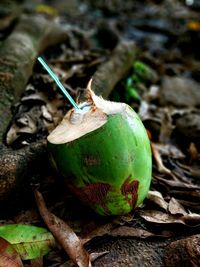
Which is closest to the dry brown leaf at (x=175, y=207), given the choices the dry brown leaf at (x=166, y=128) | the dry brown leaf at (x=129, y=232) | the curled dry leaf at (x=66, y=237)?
the dry brown leaf at (x=129, y=232)

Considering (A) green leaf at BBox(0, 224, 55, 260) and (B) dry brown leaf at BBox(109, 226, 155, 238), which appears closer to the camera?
(A) green leaf at BBox(0, 224, 55, 260)

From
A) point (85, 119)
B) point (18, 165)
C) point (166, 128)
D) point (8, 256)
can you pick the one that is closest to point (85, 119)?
point (85, 119)

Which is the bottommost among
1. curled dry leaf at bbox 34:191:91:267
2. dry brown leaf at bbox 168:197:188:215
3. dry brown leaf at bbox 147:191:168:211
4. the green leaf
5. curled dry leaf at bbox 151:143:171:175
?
curled dry leaf at bbox 151:143:171:175

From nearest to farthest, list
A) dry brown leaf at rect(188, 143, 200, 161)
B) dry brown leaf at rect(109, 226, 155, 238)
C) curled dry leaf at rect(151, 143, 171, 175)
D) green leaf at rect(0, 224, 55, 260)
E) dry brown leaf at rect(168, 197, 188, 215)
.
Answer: green leaf at rect(0, 224, 55, 260) → dry brown leaf at rect(109, 226, 155, 238) → dry brown leaf at rect(168, 197, 188, 215) → curled dry leaf at rect(151, 143, 171, 175) → dry brown leaf at rect(188, 143, 200, 161)

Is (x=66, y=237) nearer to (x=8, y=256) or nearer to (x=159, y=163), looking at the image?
(x=8, y=256)

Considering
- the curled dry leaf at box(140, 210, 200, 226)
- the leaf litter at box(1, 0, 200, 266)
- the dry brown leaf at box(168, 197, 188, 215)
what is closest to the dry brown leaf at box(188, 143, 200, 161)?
the leaf litter at box(1, 0, 200, 266)

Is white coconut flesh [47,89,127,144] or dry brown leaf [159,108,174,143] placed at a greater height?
white coconut flesh [47,89,127,144]

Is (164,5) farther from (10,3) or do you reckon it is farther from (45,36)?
(45,36)

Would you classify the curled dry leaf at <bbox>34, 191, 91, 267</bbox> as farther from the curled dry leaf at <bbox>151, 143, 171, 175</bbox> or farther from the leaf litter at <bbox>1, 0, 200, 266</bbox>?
the curled dry leaf at <bbox>151, 143, 171, 175</bbox>
